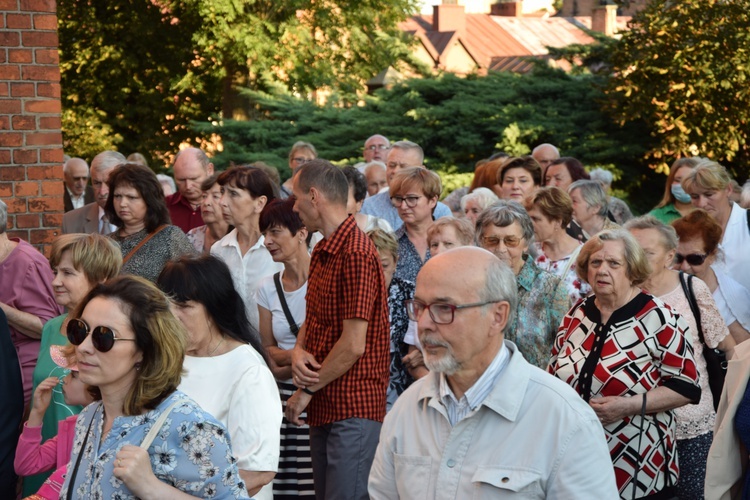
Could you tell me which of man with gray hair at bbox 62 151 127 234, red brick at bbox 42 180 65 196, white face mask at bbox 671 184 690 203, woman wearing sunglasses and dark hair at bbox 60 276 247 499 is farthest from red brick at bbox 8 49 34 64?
white face mask at bbox 671 184 690 203

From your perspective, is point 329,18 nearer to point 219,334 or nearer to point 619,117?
point 619,117

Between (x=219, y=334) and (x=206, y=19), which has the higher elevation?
(x=206, y=19)

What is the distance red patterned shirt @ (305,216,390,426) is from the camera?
5473 millimetres

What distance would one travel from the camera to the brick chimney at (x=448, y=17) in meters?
58.9

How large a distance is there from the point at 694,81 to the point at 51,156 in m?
11.3

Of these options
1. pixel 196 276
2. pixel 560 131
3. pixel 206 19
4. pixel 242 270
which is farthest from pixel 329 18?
pixel 196 276

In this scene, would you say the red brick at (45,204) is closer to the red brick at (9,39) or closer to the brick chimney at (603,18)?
the red brick at (9,39)

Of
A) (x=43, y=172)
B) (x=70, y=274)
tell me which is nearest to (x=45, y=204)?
(x=43, y=172)

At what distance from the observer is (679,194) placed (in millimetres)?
9797

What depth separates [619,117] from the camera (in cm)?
1725

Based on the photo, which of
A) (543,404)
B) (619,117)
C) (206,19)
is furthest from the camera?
(206,19)

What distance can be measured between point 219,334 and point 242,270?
2.66 meters

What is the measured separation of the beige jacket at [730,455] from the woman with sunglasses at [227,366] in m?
1.85

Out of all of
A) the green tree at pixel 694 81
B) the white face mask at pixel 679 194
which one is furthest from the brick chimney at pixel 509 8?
the white face mask at pixel 679 194
